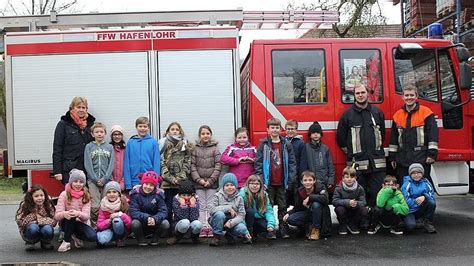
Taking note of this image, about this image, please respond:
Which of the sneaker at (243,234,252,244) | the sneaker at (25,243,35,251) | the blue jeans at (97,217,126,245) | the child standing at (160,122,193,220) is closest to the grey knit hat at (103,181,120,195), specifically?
the blue jeans at (97,217,126,245)

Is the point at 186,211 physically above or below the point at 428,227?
above

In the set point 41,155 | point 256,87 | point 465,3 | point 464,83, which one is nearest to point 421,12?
point 465,3

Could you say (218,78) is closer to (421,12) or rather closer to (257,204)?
(257,204)

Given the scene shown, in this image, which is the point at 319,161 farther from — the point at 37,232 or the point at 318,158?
the point at 37,232

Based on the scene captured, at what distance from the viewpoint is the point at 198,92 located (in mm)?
8219

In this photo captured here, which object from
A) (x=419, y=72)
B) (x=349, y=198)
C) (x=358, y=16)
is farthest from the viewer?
(x=358, y=16)

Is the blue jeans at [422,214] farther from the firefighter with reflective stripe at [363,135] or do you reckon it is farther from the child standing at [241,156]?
the child standing at [241,156]

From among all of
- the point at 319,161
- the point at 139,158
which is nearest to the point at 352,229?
the point at 319,161

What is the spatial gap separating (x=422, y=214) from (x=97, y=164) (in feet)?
14.5

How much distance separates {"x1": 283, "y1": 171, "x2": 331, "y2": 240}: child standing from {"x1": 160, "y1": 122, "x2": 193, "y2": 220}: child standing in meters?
1.51

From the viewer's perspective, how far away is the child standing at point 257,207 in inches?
308

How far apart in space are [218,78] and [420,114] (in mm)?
2760

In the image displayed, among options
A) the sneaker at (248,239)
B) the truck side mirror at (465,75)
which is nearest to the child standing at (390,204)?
the truck side mirror at (465,75)

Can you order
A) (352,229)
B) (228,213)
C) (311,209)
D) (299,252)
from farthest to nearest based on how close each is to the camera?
(352,229) → (311,209) → (228,213) → (299,252)
